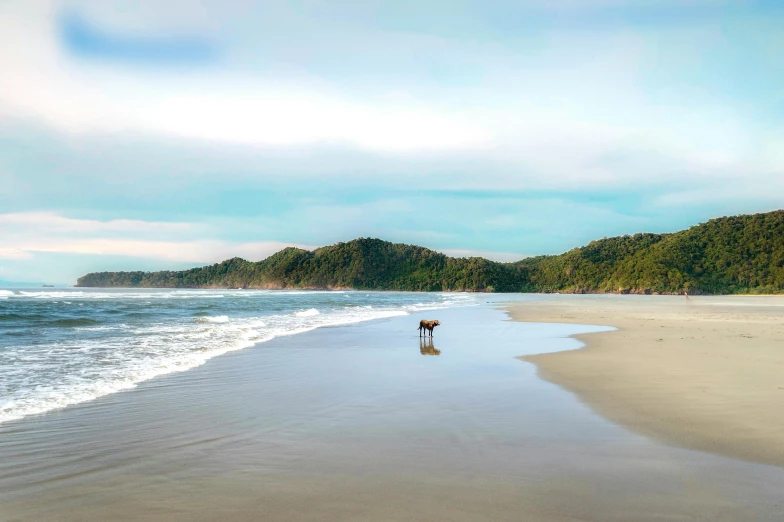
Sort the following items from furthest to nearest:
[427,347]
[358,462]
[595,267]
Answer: [595,267]
[427,347]
[358,462]

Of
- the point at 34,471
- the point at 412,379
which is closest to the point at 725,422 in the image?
the point at 412,379

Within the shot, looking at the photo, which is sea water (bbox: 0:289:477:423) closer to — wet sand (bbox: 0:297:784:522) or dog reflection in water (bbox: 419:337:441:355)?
wet sand (bbox: 0:297:784:522)

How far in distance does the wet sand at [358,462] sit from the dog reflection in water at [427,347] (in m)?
4.82

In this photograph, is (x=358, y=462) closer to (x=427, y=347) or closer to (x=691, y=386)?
(x=691, y=386)

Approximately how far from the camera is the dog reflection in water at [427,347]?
13922 mm

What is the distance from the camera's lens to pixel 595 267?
14088 centimetres

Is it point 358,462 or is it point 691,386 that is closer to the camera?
point 358,462

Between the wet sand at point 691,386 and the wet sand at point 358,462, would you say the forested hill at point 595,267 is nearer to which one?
the wet sand at point 691,386

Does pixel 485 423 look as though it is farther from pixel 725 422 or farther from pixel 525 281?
pixel 525 281

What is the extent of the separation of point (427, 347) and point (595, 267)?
13692cm

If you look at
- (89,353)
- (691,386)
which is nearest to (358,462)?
(691,386)

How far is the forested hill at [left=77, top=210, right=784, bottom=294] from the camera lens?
103375mm

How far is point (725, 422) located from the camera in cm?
641

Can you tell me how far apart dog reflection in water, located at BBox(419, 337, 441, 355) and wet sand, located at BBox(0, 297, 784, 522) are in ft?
15.8
